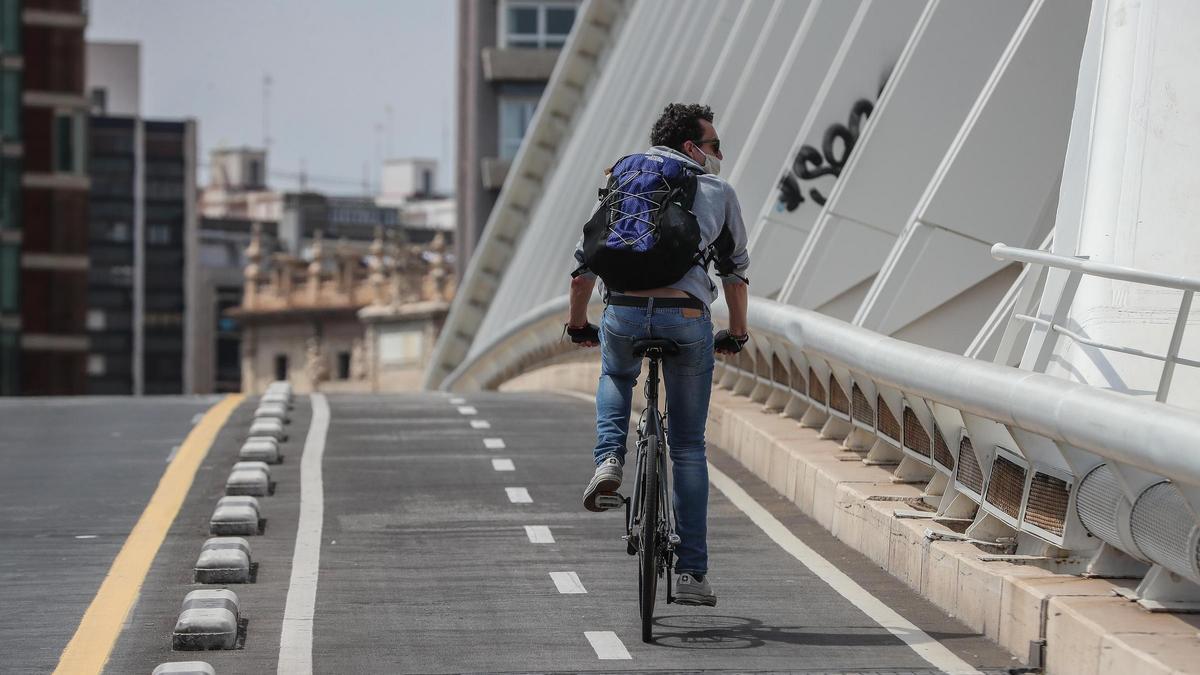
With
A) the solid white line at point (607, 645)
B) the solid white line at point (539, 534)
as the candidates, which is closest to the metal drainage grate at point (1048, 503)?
the solid white line at point (607, 645)

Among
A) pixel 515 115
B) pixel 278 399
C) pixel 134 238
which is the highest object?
pixel 515 115

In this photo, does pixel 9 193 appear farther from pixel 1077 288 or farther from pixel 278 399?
pixel 1077 288

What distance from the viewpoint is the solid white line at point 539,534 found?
11.1 metres

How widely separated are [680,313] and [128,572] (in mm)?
3046

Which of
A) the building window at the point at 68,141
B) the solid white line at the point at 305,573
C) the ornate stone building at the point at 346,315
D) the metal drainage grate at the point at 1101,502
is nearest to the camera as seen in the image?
the metal drainage grate at the point at 1101,502

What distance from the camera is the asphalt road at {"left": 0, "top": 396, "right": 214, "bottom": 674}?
9.00 metres

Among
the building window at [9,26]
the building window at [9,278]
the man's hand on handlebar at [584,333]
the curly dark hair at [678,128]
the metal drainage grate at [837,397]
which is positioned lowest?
the building window at [9,278]

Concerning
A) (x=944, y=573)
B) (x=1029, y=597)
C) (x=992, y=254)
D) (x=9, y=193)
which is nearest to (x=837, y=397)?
(x=944, y=573)

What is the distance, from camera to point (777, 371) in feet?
48.9

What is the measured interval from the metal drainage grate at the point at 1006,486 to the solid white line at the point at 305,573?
8.77 feet

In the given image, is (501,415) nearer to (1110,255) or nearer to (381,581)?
(381,581)

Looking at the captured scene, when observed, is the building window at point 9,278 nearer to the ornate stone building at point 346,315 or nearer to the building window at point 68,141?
the building window at point 68,141

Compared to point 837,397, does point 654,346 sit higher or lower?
higher

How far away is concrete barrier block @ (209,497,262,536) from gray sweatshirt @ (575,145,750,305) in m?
3.15
